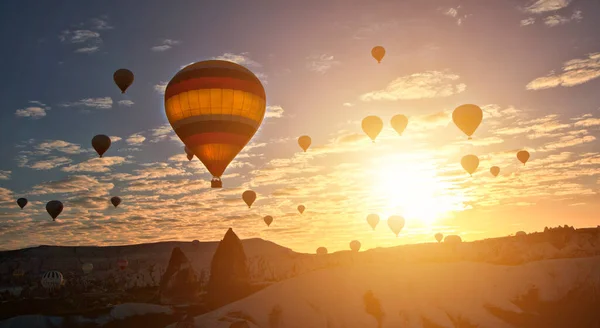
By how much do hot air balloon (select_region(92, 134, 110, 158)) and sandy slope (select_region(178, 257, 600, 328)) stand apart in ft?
139

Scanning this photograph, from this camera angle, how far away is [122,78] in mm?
55250

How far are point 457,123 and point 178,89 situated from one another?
28.3 meters

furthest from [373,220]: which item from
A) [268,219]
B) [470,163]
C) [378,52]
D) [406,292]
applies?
[406,292]

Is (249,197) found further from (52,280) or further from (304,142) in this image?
(52,280)

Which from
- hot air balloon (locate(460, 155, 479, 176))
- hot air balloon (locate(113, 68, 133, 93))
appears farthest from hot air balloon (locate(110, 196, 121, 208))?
hot air balloon (locate(460, 155, 479, 176))

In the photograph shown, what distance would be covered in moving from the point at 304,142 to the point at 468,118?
2046 cm

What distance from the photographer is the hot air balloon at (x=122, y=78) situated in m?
55.2

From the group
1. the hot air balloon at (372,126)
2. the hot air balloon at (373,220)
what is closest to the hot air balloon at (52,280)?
the hot air balloon at (373,220)

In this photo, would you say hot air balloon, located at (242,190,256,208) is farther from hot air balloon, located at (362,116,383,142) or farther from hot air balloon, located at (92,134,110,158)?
hot air balloon, located at (92,134,110,158)

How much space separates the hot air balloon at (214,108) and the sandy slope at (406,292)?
1531 centimetres

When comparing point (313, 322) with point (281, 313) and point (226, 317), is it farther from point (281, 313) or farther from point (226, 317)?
point (226, 317)

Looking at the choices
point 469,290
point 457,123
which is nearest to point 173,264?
point 457,123

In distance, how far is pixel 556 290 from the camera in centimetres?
3000

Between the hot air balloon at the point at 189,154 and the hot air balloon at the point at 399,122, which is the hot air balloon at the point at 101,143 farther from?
the hot air balloon at the point at 399,122
